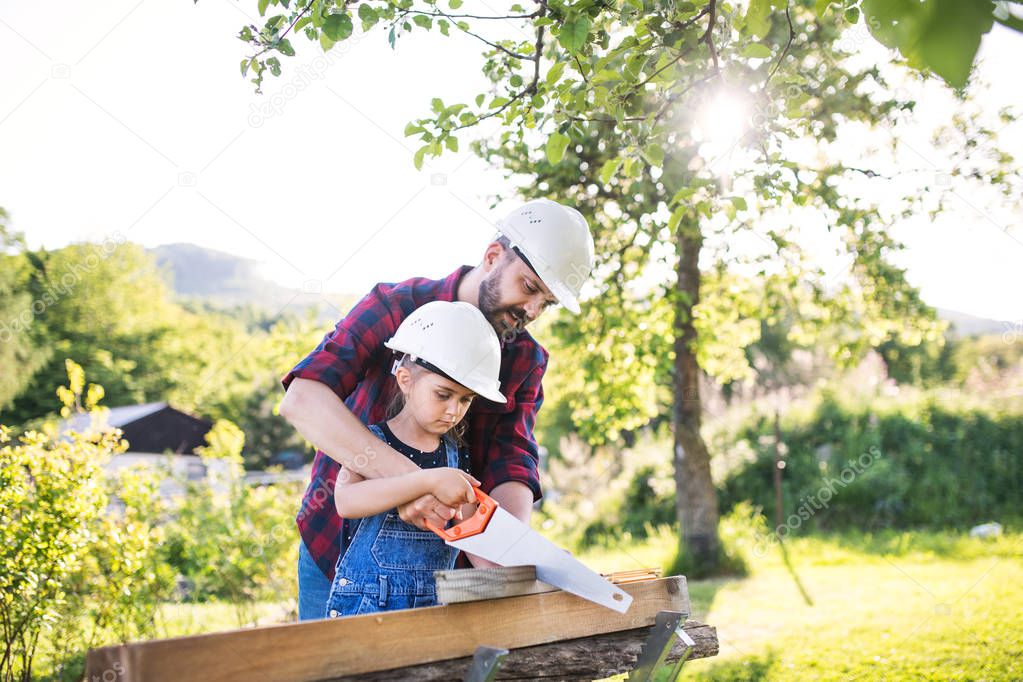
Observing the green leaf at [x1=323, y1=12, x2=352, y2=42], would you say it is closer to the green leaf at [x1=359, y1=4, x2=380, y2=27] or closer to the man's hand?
the green leaf at [x1=359, y1=4, x2=380, y2=27]

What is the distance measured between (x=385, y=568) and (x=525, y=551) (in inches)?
24.1

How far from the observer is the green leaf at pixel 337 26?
335cm

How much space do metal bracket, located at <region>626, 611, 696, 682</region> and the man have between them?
0.71 meters

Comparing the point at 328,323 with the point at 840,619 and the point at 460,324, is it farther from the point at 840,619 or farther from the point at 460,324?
the point at 460,324

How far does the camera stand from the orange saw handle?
9.11ft

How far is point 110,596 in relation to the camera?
20.7ft

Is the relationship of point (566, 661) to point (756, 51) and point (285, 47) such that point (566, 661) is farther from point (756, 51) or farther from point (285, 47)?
point (285, 47)

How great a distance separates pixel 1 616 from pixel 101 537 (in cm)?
123

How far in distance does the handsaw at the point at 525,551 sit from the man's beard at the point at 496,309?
0.83m

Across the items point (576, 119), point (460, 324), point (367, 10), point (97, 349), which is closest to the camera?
point (460, 324)

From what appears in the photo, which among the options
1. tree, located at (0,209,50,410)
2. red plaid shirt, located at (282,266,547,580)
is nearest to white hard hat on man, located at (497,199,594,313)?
red plaid shirt, located at (282,266,547,580)

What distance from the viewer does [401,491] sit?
2740mm

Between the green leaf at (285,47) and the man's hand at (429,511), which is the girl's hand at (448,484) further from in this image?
the green leaf at (285,47)

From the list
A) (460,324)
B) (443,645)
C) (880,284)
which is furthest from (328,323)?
(443,645)
